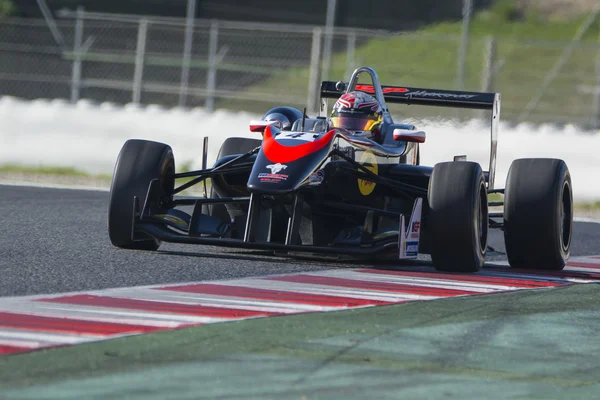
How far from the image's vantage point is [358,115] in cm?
882

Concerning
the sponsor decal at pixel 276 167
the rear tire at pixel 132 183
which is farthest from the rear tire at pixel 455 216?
the rear tire at pixel 132 183

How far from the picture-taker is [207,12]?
35094mm

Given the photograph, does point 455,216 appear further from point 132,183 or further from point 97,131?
point 97,131

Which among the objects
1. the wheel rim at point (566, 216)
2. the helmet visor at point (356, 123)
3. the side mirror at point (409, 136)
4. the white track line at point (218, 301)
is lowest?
the white track line at point (218, 301)

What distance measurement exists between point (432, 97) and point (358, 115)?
2.30 ft

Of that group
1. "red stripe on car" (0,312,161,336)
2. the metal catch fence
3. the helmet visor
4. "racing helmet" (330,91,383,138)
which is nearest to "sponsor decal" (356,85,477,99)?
"racing helmet" (330,91,383,138)

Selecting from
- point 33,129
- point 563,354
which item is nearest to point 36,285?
point 563,354

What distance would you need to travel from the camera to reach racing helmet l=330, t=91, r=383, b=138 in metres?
8.81

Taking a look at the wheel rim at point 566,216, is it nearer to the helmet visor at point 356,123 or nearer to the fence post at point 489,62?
the helmet visor at point 356,123

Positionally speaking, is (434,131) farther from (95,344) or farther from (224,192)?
(95,344)

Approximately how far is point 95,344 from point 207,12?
3115 cm

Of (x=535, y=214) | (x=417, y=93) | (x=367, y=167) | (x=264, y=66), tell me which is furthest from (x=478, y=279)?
(x=264, y=66)

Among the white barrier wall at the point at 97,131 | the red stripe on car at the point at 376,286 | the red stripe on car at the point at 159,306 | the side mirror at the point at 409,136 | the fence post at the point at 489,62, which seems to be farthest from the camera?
the white barrier wall at the point at 97,131

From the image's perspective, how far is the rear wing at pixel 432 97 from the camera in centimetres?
904
